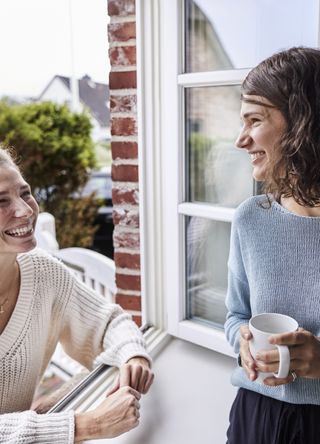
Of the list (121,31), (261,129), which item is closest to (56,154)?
(121,31)

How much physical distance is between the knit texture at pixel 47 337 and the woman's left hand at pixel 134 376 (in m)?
0.04

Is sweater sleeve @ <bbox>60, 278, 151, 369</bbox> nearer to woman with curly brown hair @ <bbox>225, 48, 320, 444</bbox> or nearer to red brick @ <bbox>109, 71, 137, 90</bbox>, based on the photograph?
woman with curly brown hair @ <bbox>225, 48, 320, 444</bbox>

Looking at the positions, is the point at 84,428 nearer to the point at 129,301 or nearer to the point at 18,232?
the point at 18,232

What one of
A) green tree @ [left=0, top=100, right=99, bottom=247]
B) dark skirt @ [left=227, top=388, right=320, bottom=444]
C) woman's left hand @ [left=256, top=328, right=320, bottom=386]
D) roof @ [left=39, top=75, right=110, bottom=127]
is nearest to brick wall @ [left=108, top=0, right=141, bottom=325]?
dark skirt @ [left=227, top=388, right=320, bottom=444]

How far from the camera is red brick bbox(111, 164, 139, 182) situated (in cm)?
171

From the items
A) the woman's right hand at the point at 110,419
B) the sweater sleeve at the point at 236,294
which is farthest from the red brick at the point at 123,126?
the woman's right hand at the point at 110,419

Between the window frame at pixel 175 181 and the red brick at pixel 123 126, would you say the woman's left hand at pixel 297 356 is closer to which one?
the window frame at pixel 175 181

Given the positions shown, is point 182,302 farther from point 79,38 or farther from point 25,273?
point 79,38

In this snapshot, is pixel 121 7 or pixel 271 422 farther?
pixel 121 7

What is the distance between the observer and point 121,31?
5.29ft

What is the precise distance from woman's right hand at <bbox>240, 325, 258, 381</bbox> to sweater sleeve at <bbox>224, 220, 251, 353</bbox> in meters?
0.08

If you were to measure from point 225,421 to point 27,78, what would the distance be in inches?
147

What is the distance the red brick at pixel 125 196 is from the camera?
1.74 m

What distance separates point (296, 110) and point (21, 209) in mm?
680
